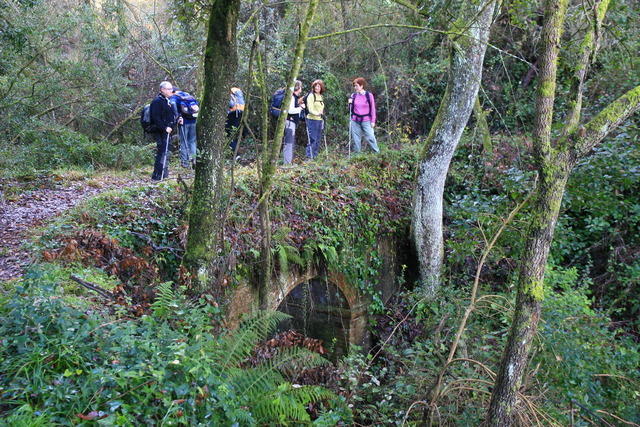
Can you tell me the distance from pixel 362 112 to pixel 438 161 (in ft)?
7.48

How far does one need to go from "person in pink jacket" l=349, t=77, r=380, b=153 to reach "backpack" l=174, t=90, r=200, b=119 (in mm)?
3493

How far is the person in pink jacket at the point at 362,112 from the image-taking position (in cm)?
1114

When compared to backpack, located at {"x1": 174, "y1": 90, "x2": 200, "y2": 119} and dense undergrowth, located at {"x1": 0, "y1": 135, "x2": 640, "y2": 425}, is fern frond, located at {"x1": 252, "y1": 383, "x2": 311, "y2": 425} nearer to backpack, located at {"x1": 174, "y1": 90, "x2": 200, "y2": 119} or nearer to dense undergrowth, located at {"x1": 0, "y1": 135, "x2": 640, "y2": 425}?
dense undergrowth, located at {"x1": 0, "y1": 135, "x2": 640, "y2": 425}

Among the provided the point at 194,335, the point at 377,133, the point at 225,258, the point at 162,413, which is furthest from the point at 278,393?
the point at 377,133

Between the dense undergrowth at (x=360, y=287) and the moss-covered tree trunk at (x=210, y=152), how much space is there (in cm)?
41

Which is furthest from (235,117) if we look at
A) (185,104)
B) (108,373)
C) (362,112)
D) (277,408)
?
(108,373)

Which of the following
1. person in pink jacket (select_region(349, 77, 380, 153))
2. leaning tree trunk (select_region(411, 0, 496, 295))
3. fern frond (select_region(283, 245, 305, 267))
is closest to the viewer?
fern frond (select_region(283, 245, 305, 267))

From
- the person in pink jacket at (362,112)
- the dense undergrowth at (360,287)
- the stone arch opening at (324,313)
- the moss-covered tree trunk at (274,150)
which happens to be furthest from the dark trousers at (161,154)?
the person in pink jacket at (362,112)

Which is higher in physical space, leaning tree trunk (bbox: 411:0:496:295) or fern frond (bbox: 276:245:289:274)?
leaning tree trunk (bbox: 411:0:496:295)

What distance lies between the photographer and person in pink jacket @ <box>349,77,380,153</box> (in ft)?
36.6

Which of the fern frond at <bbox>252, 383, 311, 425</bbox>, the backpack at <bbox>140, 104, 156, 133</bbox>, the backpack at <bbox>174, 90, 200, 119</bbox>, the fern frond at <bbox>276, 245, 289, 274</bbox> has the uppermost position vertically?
the backpack at <bbox>174, 90, 200, 119</bbox>

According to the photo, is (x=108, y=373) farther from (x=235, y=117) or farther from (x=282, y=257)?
(x=235, y=117)

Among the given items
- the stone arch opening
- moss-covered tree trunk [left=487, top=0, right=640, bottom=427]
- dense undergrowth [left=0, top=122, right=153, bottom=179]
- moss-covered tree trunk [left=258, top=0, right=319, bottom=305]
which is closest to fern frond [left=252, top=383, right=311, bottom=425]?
moss-covered tree trunk [left=487, top=0, right=640, bottom=427]

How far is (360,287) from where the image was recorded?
9.61m
